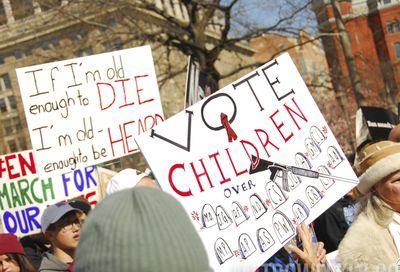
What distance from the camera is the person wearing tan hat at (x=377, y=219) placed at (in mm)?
2986

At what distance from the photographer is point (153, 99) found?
516 centimetres

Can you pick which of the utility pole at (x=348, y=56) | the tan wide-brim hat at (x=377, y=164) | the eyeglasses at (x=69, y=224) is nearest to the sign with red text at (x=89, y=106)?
the eyeglasses at (x=69, y=224)

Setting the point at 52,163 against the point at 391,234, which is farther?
the point at 52,163

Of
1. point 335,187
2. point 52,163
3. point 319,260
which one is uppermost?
point 52,163

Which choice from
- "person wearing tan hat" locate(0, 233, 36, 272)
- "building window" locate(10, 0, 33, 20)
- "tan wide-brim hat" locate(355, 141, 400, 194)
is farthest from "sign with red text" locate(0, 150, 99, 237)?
"building window" locate(10, 0, 33, 20)

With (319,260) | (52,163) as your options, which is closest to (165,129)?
(319,260)

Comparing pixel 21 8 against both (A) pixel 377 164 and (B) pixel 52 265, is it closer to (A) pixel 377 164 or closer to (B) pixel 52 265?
(B) pixel 52 265

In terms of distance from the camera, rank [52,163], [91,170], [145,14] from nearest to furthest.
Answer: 1. [52,163]
2. [91,170]
3. [145,14]

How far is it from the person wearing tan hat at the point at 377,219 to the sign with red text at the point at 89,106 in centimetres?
220

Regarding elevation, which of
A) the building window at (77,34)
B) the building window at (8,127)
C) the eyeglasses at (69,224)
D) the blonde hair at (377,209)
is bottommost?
the blonde hair at (377,209)

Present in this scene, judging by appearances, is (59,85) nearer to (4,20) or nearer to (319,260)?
(319,260)

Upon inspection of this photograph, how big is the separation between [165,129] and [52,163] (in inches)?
61.3

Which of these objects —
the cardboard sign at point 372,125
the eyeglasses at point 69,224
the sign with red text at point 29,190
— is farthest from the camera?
the sign with red text at point 29,190

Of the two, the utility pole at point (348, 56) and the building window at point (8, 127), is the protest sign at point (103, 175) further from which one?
the building window at point (8, 127)
